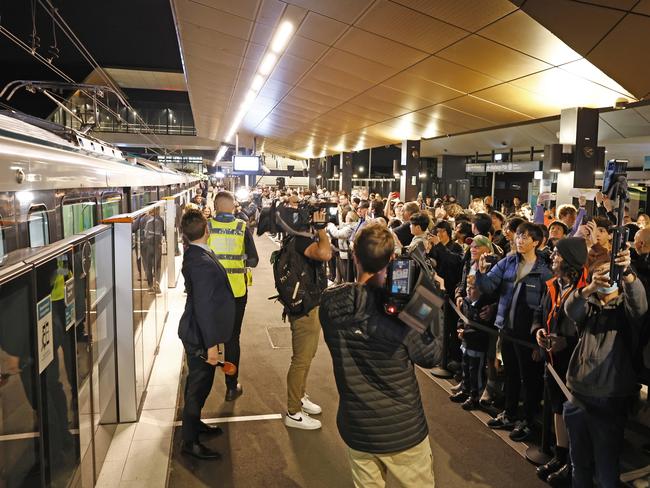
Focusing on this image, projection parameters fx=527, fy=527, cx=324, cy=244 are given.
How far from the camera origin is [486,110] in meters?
10.9

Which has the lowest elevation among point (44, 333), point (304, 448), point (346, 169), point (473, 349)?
point (304, 448)

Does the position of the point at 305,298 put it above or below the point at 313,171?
below

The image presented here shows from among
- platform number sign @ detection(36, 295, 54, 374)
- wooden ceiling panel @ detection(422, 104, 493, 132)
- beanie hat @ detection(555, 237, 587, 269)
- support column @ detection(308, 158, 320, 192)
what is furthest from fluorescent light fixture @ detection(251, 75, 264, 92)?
support column @ detection(308, 158, 320, 192)

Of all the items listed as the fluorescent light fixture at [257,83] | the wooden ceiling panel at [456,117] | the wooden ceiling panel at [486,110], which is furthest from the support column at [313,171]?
the wooden ceiling panel at [486,110]

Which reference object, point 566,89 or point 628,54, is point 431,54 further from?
point 628,54

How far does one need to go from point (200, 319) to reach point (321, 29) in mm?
5637

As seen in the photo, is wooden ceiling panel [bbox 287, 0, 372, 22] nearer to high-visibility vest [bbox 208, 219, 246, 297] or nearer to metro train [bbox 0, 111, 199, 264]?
metro train [bbox 0, 111, 199, 264]

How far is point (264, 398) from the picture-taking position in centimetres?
520

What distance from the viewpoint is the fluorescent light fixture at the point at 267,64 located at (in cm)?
1011

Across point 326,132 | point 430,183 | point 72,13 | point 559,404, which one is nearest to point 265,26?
point 559,404

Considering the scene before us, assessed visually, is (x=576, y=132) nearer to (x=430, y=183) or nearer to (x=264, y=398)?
(x=264, y=398)

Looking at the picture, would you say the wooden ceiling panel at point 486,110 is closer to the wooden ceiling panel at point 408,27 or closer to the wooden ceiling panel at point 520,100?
the wooden ceiling panel at point 520,100

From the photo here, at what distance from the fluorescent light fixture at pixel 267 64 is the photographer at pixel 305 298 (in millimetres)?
6599

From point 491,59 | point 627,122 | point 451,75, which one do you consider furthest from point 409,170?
point 491,59
